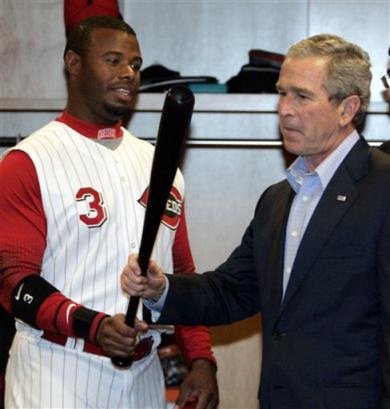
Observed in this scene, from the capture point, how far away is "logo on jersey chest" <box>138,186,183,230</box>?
2840mm

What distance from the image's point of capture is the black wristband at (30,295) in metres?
2.54

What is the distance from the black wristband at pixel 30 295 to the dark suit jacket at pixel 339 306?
0.52 metres

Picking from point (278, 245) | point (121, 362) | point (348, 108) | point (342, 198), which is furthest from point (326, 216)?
point (121, 362)

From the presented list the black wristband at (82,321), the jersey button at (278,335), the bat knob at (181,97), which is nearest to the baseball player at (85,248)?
the black wristband at (82,321)

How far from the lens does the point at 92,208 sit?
106 inches

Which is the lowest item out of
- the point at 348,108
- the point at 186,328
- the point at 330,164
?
the point at 186,328

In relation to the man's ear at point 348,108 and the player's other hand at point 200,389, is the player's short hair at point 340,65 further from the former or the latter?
the player's other hand at point 200,389

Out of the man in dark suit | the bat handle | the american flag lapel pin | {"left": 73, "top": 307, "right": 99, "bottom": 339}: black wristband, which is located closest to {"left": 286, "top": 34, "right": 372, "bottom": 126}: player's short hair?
the man in dark suit

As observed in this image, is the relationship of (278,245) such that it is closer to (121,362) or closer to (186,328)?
(121,362)

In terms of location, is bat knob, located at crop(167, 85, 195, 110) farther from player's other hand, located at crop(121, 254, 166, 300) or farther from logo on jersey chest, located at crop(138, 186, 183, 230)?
logo on jersey chest, located at crop(138, 186, 183, 230)

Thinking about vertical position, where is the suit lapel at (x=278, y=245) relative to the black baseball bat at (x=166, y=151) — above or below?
below

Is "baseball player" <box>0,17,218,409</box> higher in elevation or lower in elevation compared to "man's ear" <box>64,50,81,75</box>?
lower

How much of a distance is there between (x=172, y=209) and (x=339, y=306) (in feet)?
2.31

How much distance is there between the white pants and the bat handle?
0.26ft
